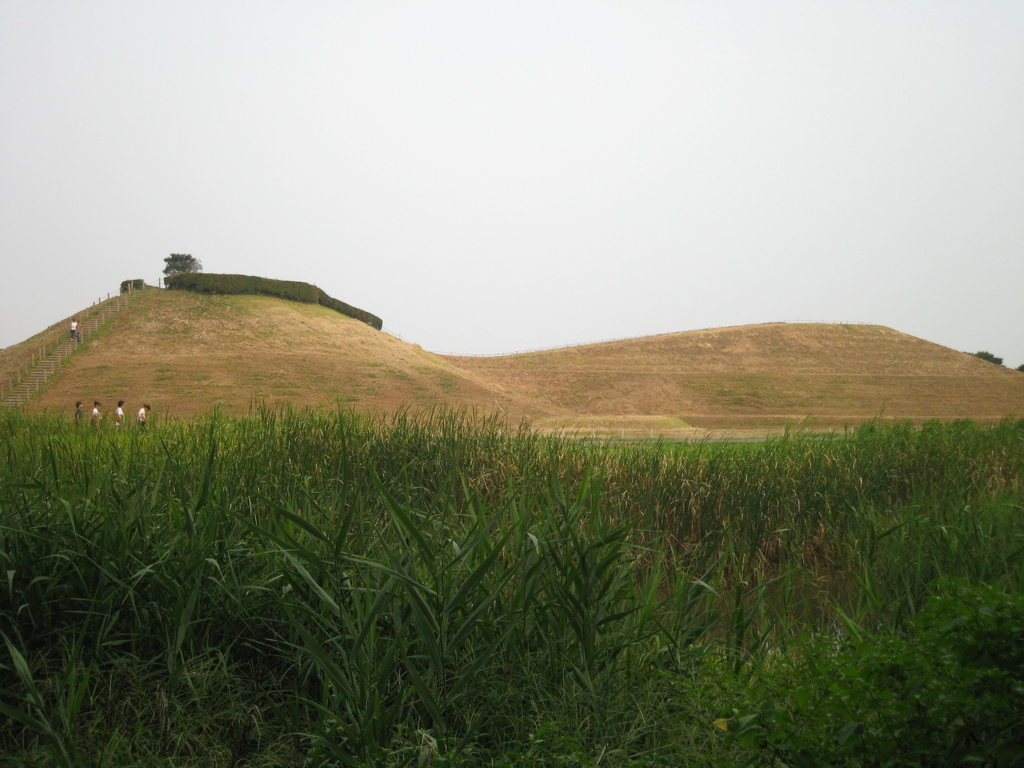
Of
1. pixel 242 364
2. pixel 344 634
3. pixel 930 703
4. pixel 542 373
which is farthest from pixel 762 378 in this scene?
pixel 930 703

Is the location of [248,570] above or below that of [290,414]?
below

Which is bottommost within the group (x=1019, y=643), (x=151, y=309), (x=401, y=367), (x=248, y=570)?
(x=248, y=570)

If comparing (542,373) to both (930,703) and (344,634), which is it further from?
(930,703)

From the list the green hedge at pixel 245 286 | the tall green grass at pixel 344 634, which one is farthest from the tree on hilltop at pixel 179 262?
the tall green grass at pixel 344 634

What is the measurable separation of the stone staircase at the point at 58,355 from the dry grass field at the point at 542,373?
0.69 m

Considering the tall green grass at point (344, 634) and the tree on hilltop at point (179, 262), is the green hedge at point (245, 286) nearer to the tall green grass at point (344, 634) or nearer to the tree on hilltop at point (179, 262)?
the tree on hilltop at point (179, 262)

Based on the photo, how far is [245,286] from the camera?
4159 cm

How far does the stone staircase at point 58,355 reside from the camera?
2864cm

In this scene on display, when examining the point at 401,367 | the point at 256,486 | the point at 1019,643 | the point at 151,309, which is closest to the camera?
the point at 1019,643

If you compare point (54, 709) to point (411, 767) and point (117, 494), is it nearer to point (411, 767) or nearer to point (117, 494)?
point (117, 494)

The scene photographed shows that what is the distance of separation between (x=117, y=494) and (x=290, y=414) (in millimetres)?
4209

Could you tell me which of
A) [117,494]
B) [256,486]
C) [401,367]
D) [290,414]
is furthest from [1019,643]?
[401,367]

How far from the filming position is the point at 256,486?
5.07 meters

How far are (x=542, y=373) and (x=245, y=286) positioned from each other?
18489 millimetres
